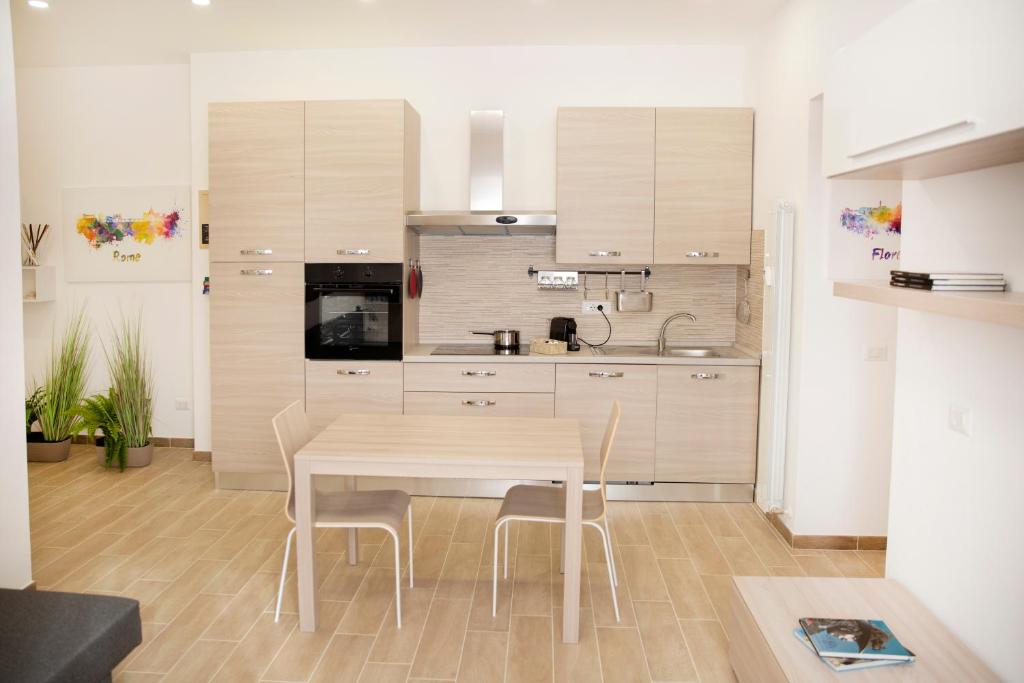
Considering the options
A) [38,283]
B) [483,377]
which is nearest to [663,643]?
[483,377]

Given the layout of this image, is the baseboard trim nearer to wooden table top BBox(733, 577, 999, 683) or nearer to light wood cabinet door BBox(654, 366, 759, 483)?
light wood cabinet door BBox(654, 366, 759, 483)

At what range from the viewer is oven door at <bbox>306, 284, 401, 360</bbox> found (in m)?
4.81

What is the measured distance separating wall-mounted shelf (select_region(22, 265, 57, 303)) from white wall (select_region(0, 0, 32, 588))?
2.83 m

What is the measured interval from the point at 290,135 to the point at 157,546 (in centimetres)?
246

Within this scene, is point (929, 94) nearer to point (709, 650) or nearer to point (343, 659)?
point (709, 650)

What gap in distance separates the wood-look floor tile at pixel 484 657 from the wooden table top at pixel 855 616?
0.90 metres

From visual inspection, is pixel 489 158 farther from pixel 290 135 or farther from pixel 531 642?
pixel 531 642

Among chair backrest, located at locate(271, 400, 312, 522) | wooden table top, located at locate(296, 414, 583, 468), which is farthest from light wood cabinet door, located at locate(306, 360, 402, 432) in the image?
chair backrest, located at locate(271, 400, 312, 522)

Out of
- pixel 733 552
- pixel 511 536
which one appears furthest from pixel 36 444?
pixel 733 552

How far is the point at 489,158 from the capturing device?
5.07m

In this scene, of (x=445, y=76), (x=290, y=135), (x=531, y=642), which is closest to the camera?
(x=531, y=642)

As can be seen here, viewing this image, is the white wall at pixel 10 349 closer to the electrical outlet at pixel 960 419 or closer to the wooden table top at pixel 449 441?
the wooden table top at pixel 449 441

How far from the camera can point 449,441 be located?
326 centimetres

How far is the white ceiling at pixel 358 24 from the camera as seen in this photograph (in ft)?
14.3
